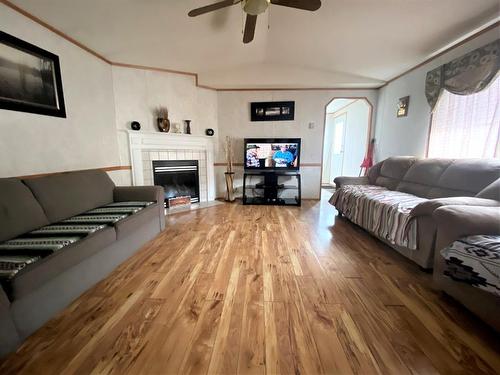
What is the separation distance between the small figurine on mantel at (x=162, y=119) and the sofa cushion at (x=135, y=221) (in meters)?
1.68

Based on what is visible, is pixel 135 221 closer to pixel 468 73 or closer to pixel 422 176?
pixel 422 176

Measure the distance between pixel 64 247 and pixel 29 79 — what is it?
1.85m

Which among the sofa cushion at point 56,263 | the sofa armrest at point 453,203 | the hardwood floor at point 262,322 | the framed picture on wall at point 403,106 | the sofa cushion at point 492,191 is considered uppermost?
the framed picture on wall at point 403,106

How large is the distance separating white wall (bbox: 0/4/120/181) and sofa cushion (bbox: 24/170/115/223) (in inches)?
11.8

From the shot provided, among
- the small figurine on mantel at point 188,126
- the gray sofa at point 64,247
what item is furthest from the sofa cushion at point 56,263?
the small figurine on mantel at point 188,126

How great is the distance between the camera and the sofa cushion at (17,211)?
4.85 ft

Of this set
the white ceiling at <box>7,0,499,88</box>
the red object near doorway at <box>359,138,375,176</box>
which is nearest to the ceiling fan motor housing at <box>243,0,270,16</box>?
the white ceiling at <box>7,0,499,88</box>

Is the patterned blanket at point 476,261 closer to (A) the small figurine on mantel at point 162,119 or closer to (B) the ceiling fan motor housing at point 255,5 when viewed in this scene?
(B) the ceiling fan motor housing at point 255,5

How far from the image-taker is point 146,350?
3.58ft

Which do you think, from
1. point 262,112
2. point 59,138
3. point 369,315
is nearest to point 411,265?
point 369,315

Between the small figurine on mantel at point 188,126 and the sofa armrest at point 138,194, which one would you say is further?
the small figurine on mantel at point 188,126

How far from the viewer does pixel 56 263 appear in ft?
4.24

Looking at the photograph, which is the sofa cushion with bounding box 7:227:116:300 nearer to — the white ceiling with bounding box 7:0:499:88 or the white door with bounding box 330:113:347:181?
the white ceiling with bounding box 7:0:499:88

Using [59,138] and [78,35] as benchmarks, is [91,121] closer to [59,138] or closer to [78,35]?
[59,138]
